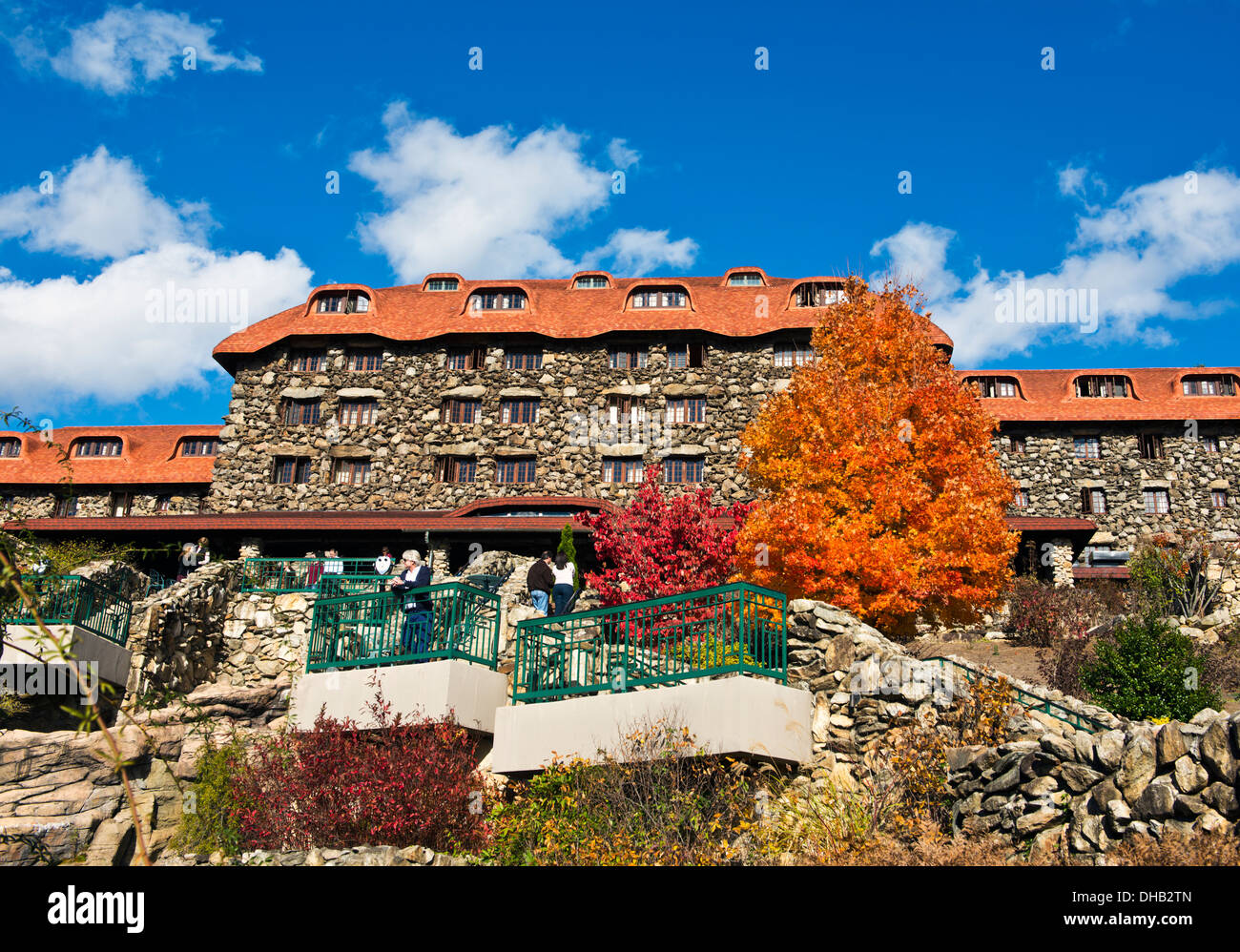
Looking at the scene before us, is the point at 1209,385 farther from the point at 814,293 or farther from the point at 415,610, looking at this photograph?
the point at 415,610

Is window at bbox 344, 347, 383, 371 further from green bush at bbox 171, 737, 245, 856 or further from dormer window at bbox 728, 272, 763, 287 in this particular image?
green bush at bbox 171, 737, 245, 856

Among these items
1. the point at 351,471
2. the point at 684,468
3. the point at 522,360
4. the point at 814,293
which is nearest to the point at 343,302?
the point at 351,471

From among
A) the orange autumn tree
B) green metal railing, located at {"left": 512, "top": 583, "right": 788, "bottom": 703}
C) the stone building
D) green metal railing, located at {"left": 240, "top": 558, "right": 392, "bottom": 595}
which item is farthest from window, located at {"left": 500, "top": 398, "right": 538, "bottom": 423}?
green metal railing, located at {"left": 512, "top": 583, "right": 788, "bottom": 703}

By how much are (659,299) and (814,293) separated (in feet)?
19.0

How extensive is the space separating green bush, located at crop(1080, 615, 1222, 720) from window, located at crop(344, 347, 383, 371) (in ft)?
90.0

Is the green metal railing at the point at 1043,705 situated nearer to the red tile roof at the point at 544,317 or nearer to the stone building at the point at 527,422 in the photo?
the stone building at the point at 527,422

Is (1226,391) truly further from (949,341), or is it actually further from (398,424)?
(398,424)

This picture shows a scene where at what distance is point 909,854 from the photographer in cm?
887

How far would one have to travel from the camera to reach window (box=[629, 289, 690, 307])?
36.8m

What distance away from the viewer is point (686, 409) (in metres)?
34.7

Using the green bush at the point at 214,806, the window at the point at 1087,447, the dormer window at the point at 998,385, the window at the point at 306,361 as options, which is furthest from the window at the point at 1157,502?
the green bush at the point at 214,806

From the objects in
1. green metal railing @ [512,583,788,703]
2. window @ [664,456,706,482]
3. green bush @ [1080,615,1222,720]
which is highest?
window @ [664,456,706,482]
